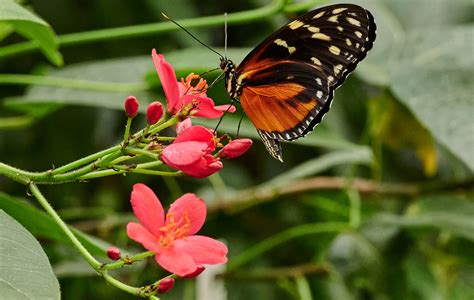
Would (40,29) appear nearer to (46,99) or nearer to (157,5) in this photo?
(46,99)

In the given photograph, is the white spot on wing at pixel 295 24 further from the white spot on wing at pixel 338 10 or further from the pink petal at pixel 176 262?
the pink petal at pixel 176 262

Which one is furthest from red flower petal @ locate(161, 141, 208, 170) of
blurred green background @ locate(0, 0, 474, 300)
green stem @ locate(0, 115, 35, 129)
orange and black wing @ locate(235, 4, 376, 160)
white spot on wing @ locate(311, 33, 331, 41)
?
green stem @ locate(0, 115, 35, 129)

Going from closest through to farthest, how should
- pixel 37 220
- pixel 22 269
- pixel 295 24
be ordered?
pixel 22 269, pixel 37 220, pixel 295 24

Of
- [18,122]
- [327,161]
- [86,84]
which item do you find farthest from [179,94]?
[327,161]

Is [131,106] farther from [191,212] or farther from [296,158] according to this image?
[296,158]

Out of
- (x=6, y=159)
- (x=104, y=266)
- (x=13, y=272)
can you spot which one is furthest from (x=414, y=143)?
(x=13, y=272)

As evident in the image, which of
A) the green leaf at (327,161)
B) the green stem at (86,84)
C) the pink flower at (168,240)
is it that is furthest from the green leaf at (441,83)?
the pink flower at (168,240)
